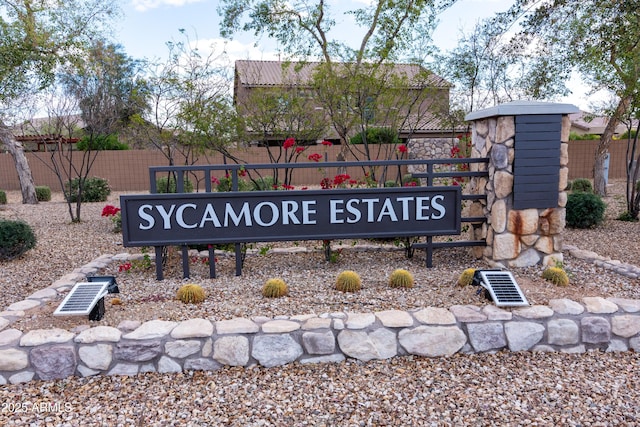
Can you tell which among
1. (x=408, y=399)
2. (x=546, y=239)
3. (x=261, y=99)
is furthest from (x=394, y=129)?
(x=408, y=399)

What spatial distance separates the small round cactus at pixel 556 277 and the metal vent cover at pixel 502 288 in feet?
2.30

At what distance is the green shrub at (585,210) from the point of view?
7637 mm

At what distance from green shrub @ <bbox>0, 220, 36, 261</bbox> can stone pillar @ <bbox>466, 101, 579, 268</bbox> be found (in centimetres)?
573

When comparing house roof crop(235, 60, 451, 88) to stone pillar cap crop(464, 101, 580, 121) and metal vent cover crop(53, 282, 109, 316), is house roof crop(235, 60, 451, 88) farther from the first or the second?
metal vent cover crop(53, 282, 109, 316)

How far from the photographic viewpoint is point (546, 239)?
4750 millimetres

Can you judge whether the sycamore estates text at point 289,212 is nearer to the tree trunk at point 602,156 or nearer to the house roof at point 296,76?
the house roof at point 296,76

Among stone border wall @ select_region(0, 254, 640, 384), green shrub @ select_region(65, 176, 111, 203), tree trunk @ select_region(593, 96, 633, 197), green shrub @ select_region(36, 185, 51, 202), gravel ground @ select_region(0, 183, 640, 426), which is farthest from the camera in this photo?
green shrub @ select_region(36, 185, 51, 202)

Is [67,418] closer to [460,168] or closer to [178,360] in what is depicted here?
[178,360]

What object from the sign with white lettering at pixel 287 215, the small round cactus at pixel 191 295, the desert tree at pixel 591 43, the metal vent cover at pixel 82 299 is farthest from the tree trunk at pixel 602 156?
the metal vent cover at pixel 82 299

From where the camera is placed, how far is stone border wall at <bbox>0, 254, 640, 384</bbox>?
9.97ft

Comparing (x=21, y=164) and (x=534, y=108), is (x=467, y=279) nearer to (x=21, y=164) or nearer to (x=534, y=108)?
(x=534, y=108)

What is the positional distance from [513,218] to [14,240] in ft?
19.6

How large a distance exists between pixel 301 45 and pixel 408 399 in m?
10.7

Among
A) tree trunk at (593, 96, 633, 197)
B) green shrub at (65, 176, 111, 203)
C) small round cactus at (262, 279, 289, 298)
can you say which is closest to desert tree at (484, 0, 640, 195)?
tree trunk at (593, 96, 633, 197)
